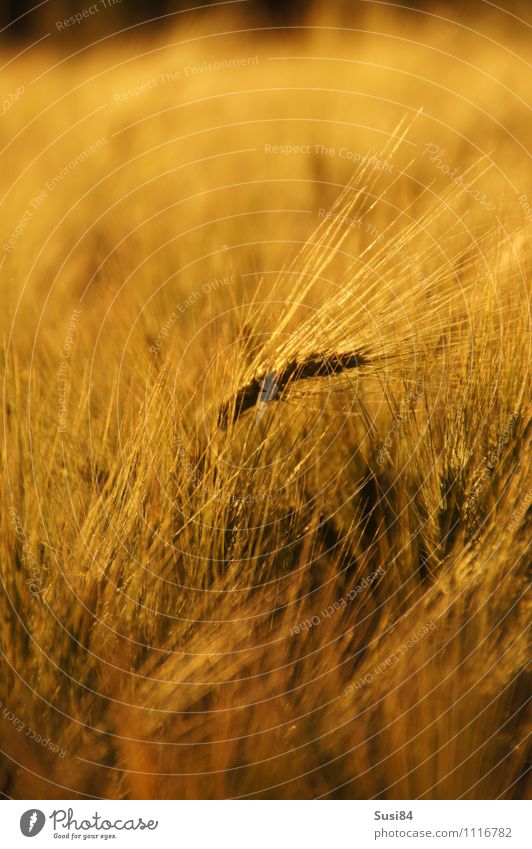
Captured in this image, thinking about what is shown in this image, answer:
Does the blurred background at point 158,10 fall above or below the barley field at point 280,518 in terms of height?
above

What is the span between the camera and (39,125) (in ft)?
4.25

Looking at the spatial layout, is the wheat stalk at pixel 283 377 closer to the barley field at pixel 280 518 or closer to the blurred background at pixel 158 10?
the barley field at pixel 280 518

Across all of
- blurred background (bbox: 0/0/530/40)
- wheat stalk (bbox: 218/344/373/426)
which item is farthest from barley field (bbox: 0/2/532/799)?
blurred background (bbox: 0/0/530/40)

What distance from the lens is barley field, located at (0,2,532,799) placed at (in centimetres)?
71

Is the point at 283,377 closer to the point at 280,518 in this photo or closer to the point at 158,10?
the point at 280,518

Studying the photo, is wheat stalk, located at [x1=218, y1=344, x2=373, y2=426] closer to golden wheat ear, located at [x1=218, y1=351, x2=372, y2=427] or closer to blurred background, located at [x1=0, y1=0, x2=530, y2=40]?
golden wheat ear, located at [x1=218, y1=351, x2=372, y2=427]

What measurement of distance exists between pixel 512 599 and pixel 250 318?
388 millimetres

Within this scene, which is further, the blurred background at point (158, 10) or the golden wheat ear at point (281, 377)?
the blurred background at point (158, 10)

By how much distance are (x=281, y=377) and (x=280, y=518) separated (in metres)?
0.14

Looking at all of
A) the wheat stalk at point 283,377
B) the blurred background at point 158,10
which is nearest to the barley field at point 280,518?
the wheat stalk at point 283,377

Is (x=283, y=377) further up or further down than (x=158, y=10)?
further down

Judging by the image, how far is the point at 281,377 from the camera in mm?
799

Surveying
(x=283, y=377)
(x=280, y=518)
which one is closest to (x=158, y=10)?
(x=283, y=377)

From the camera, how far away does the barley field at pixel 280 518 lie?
71cm
